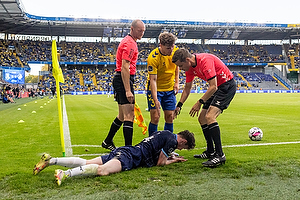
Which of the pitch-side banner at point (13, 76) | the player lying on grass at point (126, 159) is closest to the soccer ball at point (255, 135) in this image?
the player lying on grass at point (126, 159)

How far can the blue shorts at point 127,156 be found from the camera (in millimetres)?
3990

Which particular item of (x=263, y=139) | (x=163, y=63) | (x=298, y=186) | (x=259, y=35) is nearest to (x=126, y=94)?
(x=163, y=63)

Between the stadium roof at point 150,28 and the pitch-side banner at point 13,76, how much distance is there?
15.2 metres

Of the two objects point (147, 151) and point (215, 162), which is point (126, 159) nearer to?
point (147, 151)

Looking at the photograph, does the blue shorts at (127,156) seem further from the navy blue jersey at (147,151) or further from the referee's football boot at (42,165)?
the referee's football boot at (42,165)

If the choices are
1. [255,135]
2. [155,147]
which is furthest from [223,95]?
[255,135]

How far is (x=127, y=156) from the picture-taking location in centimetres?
404

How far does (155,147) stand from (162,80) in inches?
70.0

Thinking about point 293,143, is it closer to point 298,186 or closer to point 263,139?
point 263,139

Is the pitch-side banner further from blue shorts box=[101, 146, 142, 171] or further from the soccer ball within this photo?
blue shorts box=[101, 146, 142, 171]

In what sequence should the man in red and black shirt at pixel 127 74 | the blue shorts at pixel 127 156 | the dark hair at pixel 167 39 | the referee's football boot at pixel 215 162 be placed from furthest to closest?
the dark hair at pixel 167 39
the man in red and black shirt at pixel 127 74
the referee's football boot at pixel 215 162
the blue shorts at pixel 127 156

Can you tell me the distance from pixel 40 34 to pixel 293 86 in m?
56.9

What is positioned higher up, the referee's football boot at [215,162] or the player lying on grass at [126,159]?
the player lying on grass at [126,159]

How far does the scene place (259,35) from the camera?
70.3m
